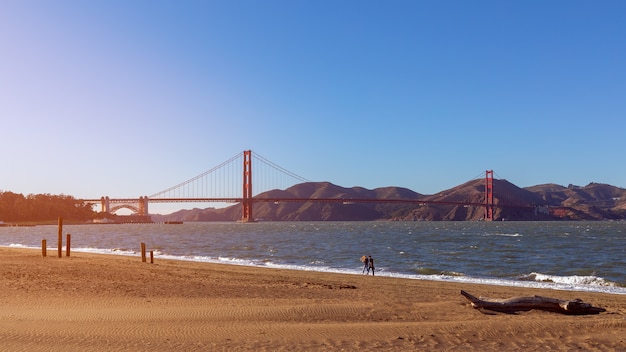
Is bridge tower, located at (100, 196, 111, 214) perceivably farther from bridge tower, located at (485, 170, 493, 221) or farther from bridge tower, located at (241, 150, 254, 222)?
bridge tower, located at (485, 170, 493, 221)

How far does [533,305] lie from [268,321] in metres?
4.50

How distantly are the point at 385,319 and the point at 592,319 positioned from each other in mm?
3244

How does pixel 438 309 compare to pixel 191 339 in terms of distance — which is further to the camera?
pixel 438 309

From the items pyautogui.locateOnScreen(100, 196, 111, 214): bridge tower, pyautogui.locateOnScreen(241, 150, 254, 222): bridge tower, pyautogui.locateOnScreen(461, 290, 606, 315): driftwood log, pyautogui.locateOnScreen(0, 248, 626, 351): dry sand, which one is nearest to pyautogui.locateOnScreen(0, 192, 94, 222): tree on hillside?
pyautogui.locateOnScreen(100, 196, 111, 214): bridge tower

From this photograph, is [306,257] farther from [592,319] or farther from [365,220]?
[365,220]

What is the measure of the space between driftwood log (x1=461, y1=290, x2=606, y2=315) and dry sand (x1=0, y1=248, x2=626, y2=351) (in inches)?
6.9

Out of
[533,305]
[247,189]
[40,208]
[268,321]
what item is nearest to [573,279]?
[533,305]

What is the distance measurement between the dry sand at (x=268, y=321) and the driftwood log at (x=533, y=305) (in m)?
→ 0.17

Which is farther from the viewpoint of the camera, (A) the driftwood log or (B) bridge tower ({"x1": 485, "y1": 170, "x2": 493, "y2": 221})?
(B) bridge tower ({"x1": 485, "y1": 170, "x2": 493, "y2": 221})

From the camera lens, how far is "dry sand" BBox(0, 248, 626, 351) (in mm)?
6707

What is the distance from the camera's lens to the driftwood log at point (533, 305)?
941cm

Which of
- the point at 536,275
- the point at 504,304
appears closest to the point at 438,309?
the point at 504,304

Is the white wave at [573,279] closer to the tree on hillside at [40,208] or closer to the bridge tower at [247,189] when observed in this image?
the bridge tower at [247,189]

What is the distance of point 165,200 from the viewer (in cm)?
9281
